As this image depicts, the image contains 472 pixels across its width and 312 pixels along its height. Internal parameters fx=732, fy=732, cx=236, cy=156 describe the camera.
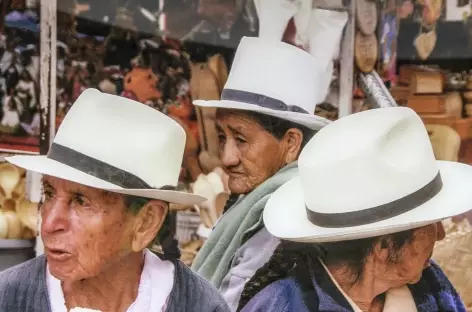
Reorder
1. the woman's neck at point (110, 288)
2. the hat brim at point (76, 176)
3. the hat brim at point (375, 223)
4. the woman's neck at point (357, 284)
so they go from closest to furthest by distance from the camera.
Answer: the hat brim at point (76, 176), the woman's neck at point (110, 288), the hat brim at point (375, 223), the woman's neck at point (357, 284)

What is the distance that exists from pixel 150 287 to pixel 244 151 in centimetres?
62

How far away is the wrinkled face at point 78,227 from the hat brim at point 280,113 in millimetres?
642

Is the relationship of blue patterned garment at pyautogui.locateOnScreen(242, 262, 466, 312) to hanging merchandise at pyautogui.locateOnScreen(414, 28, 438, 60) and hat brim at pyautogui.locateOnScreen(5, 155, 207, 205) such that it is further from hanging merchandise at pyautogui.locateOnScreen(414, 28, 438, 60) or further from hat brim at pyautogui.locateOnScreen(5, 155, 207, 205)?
hanging merchandise at pyautogui.locateOnScreen(414, 28, 438, 60)

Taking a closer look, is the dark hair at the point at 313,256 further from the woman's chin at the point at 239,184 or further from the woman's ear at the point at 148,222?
the woman's ear at the point at 148,222

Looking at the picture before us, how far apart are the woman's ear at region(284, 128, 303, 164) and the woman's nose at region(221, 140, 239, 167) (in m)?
0.17

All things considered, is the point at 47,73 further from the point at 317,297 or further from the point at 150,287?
the point at 317,297

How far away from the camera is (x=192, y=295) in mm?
1979

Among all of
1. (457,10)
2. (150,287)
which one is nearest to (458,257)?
(457,10)

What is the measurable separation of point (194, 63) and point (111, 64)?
28 cm

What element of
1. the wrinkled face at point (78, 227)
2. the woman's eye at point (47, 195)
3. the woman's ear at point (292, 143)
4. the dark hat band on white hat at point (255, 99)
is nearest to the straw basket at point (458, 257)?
the woman's ear at point (292, 143)

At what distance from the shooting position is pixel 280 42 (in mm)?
2428

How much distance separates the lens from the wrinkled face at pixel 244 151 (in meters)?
2.38

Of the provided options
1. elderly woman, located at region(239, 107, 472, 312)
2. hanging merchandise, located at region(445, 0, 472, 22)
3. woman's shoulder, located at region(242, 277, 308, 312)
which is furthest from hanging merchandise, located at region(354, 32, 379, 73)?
woman's shoulder, located at region(242, 277, 308, 312)

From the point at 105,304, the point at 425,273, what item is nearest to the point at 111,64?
the point at 105,304
